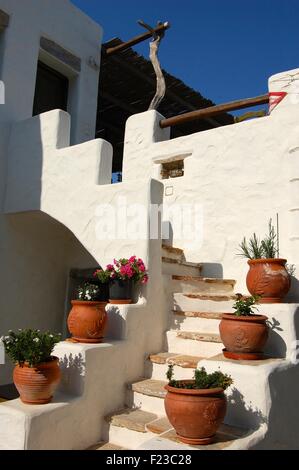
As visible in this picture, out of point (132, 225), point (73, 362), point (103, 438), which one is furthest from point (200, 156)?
point (103, 438)

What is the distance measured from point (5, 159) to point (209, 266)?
346 centimetres

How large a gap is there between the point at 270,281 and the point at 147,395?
1.60m

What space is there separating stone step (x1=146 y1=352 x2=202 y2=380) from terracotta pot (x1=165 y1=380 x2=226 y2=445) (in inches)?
37.5

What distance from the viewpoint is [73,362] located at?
336 cm

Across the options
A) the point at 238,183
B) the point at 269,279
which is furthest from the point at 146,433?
the point at 238,183

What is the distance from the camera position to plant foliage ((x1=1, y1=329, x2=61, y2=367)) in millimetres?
3045

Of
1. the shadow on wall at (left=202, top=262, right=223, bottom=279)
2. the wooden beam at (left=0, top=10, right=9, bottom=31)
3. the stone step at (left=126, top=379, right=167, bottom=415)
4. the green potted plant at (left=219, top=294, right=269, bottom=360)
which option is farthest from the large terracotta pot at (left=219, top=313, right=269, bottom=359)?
the wooden beam at (left=0, top=10, right=9, bottom=31)

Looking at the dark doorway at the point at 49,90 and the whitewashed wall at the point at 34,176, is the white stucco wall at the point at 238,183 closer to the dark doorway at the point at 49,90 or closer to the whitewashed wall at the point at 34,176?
the whitewashed wall at the point at 34,176

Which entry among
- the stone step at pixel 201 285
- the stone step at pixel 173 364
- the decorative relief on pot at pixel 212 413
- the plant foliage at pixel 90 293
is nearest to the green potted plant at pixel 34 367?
the plant foliage at pixel 90 293

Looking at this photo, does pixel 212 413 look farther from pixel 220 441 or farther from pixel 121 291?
pixel 121 291

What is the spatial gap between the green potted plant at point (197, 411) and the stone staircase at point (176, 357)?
7 centimetres

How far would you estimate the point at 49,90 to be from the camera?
7211 millimetres

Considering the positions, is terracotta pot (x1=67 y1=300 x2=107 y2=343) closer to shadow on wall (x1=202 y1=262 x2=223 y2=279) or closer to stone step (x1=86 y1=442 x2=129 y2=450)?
stone step (x1=86 y1=442 x2=129 y2=450)

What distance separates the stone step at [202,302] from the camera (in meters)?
4.41
